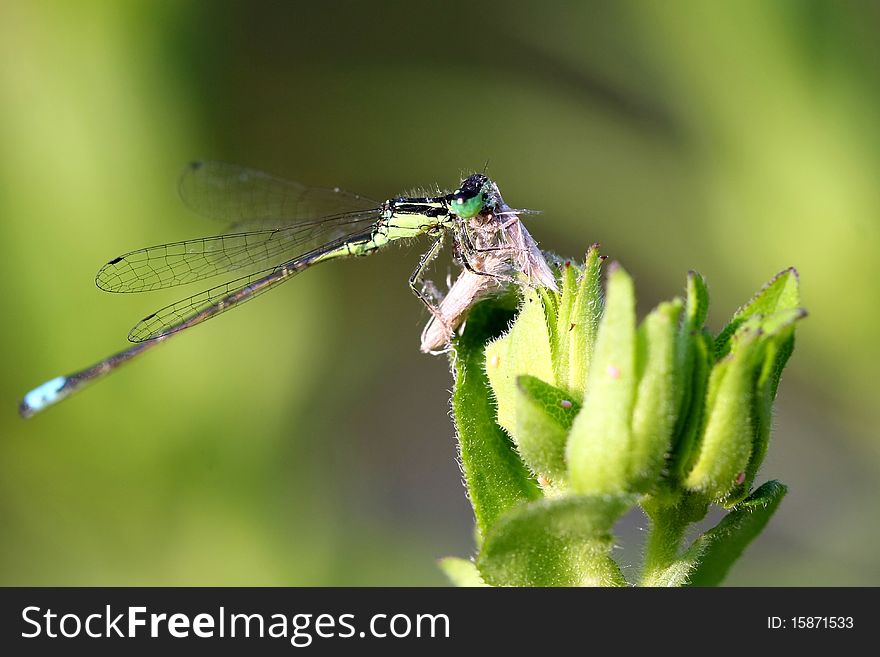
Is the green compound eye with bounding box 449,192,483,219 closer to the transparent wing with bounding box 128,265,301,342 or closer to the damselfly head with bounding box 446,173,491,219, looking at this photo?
the damselfly head with bounding box 446,173,491,219

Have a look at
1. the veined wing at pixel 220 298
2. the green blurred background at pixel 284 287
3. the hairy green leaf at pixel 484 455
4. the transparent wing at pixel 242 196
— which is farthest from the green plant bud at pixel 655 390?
the transparent wing at pixel 242 196

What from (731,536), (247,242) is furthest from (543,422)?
(247,242)

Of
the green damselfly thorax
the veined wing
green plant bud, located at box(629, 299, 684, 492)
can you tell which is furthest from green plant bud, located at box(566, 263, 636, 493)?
the veined wing

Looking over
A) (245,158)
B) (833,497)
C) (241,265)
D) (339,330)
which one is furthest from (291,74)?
(833,497)

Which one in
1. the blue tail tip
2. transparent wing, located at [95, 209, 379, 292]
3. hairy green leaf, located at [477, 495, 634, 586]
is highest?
transparent wing, located at [95, 209, 379, 292]

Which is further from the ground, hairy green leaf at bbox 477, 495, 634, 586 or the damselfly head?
the damselfly head
